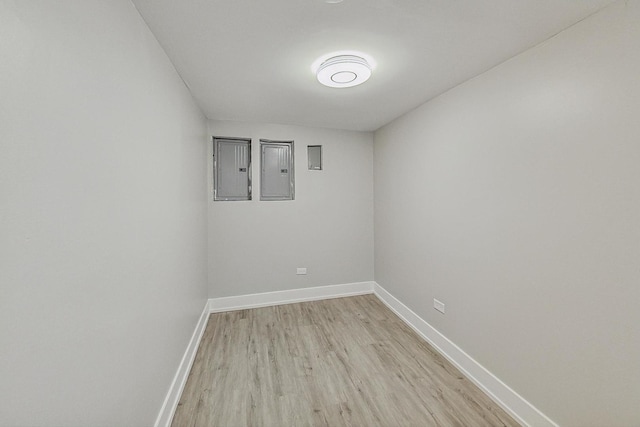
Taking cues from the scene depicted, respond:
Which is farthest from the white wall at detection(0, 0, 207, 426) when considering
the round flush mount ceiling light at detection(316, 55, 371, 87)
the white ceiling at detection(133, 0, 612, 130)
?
the round flush mount ceiling light at detection(316, 55, 371, 87)

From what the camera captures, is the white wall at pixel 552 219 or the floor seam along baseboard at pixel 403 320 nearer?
the white wall at pixel 552 219

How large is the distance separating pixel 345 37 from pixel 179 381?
2699 mm

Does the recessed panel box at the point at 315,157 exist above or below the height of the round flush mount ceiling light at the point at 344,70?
below

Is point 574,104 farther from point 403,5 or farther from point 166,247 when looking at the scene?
point 166,247

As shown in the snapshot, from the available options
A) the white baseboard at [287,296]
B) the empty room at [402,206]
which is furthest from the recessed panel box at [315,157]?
the white baseboard at [287,296]

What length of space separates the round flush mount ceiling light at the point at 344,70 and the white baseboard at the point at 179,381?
250cm

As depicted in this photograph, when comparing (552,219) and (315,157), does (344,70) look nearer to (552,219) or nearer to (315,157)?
(552,219)

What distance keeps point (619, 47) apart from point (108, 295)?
2.65m

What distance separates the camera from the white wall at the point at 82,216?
0.64 metres

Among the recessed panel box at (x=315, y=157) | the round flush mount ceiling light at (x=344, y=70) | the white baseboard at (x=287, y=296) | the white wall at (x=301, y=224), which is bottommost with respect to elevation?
the white baseboard at (x=287, y=296)

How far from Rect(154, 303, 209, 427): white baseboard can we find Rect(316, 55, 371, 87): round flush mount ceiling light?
8.21 ft

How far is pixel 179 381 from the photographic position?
1.93 metres

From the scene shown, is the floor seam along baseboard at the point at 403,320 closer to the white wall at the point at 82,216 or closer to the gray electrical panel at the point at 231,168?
the white wall at the point at 82,216

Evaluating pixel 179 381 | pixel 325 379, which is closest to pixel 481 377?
pixel 325 379
